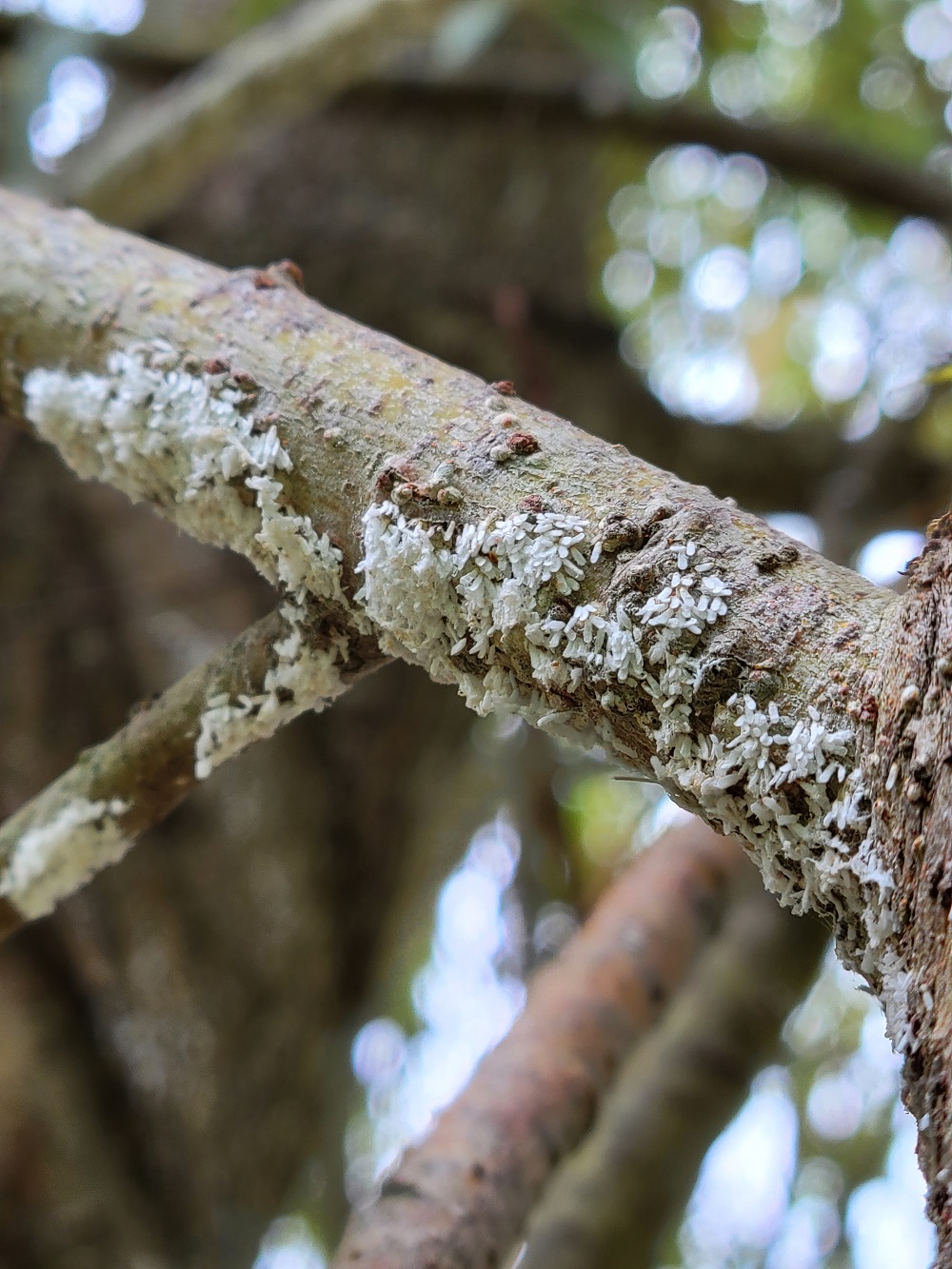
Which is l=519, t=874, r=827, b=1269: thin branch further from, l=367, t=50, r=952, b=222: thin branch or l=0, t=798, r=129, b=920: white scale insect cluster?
l=367, t=50, r=952, b=222: thin branch

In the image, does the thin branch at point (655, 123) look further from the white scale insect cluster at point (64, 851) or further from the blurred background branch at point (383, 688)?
the white scale insect cluster at point (64, 851)

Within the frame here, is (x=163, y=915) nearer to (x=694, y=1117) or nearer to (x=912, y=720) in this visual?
(x=694, y=1117)

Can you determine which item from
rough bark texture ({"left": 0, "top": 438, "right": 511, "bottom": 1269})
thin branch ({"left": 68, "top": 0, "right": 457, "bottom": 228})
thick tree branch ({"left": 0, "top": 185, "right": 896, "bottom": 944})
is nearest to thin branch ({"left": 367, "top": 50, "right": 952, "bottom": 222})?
thin branch ({"left": 68, "top": 0, "right": 457, "bottom": 228})

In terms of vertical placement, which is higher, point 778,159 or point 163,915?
point 778,159

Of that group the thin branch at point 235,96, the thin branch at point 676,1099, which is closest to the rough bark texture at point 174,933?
the thin branch at point 235,96

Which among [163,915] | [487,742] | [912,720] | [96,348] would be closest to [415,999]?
[487,742]
